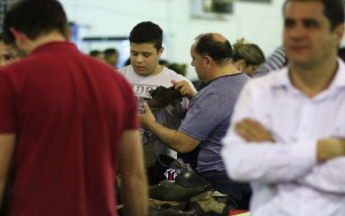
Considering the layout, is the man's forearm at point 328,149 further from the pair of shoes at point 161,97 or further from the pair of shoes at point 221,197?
the pair of shoes at point 161,97

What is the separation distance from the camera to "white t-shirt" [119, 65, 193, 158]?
4641mm

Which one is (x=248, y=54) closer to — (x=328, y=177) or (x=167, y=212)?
(x=167, y=212)

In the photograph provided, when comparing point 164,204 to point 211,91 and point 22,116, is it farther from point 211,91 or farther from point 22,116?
point 22,116

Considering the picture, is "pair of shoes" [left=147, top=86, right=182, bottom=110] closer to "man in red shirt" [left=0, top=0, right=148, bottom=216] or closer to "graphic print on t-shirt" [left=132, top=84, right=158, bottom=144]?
"graphic print on t-shirt" [left=132, top=84, right=158, bottom=144]

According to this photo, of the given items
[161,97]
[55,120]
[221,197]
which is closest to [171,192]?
[221,197]

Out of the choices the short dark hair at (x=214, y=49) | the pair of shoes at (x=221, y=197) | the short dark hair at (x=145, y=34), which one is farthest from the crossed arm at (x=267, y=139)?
the short dark hair at (x=145, y=34)

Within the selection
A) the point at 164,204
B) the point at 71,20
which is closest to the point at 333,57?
the point at 164,204

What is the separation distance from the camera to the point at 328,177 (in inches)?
78.8

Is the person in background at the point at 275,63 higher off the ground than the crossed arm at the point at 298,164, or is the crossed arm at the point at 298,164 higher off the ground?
the person in background at the point at 275,63

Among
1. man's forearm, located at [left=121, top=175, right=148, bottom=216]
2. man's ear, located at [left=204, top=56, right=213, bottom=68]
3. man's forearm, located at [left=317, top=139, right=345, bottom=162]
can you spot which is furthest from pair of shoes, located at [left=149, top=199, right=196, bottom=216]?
man's forearm, located at [left=317, top=139, right=345, bottom=162]

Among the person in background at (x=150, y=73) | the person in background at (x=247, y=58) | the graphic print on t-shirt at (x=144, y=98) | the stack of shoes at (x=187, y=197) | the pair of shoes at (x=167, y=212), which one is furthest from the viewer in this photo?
the person in background at (x=247, y=58)

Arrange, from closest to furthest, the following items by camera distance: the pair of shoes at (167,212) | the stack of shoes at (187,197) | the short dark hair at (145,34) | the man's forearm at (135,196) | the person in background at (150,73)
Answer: the man's forearm at (135,196), the pair of shoes at (167,212), the stack of shoes at (187,197), the person in background at (150,73), the short dark hair at (145,34)

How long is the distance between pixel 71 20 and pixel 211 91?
31.5 ft

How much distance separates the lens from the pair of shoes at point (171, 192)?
11.9 feet
